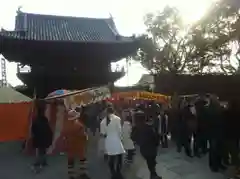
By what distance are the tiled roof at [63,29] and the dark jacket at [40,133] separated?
11.9 meters

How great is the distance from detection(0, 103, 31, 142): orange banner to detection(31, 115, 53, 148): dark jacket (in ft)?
9.29

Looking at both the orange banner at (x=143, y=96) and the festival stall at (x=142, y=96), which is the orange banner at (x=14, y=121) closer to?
the festival stall at (x=142, y=96)

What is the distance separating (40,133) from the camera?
31.0 feet

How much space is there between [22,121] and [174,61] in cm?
3315

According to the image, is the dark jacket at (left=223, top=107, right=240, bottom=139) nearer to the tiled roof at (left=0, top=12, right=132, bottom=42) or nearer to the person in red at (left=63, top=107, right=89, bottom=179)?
the person in red at (left=63, top=107, right=89, bottom=179)

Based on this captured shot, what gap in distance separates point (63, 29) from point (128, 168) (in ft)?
53.5

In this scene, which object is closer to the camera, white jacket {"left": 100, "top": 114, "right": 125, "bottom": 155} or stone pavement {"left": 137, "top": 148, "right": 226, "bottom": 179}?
white jacket {"left": 100, "top": 114, "right": 125, "bottom": 155}

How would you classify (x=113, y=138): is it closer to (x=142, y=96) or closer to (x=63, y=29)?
(x=142, y=96)

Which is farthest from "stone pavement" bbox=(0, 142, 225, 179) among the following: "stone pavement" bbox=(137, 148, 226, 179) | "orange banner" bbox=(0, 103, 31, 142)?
"orange banner" bbox=(0, 103, 31, 142)

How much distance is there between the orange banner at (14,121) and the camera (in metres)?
12.2

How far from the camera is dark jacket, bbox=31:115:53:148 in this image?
30.9ft

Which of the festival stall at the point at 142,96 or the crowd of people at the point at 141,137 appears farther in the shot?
the festival stall at the point at 142,96

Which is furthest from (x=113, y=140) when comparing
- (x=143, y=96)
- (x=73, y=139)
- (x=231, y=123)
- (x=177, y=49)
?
(x=177, y=49)

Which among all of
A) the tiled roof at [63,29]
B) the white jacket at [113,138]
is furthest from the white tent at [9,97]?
the tiled roof at [63,29]
